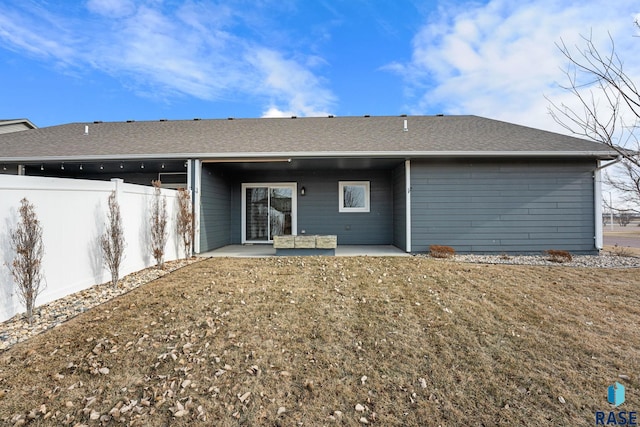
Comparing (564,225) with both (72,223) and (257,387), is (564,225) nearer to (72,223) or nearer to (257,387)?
(257,387)

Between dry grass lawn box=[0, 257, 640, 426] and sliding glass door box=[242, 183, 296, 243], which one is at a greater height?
sliding glass door box=[242, 183, 296, 243]

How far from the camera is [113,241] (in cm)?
471

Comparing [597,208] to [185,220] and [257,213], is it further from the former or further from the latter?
[185,220]

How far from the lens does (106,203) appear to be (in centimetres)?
479

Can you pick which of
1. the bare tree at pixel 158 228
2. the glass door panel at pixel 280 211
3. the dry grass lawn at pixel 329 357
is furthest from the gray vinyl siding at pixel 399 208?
the bare tree at pixel 158 228

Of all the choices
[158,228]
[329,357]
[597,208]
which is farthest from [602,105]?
[597,208]

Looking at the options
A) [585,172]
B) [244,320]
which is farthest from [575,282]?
[244,320]

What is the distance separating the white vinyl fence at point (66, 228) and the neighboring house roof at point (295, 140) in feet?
9.14

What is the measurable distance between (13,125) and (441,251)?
17.7 metres

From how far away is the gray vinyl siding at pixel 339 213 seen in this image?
954 centimetres

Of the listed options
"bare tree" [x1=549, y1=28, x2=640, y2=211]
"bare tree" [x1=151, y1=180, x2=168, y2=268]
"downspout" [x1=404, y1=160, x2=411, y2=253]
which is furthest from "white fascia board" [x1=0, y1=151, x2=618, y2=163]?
"bare tree" [x1=549, y1=28, x2=640, y2=211]

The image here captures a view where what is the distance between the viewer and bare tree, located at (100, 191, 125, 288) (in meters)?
4.65

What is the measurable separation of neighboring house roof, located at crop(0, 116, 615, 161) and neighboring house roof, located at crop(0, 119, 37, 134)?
2.88 m

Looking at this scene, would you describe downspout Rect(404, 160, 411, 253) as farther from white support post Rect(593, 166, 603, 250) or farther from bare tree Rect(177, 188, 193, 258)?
bare tree Rect(177, 188, 193, 258)
